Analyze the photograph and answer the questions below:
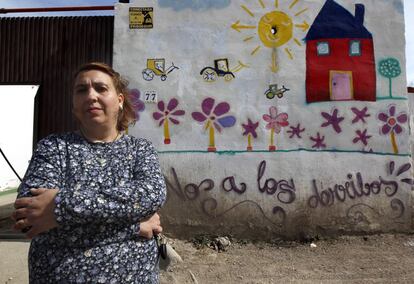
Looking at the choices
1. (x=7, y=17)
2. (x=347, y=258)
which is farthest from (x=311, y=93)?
(x=7, y=17)

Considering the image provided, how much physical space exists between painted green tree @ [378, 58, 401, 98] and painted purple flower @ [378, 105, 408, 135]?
10.3 inches

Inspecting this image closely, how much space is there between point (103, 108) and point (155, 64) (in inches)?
104

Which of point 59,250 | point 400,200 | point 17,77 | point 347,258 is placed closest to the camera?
point 59,250

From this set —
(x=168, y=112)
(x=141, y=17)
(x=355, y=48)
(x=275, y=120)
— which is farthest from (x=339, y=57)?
(x=141, y=17)

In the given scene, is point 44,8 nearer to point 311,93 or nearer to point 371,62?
point 311,93

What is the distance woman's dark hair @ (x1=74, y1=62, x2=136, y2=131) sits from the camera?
1.43m

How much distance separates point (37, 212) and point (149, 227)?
1.27 feet

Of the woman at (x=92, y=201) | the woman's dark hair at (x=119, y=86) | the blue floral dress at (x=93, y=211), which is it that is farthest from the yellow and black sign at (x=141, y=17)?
the blue floral dress at (x=93, y=211)

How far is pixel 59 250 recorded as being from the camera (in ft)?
3.91

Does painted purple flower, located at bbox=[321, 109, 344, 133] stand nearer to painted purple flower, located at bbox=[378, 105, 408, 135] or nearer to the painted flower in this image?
painted purple flower, located at bbox=[378, 105, 408, 135]

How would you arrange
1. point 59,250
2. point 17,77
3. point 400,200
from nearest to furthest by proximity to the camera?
point 59,250
point 400,200
point 17,77

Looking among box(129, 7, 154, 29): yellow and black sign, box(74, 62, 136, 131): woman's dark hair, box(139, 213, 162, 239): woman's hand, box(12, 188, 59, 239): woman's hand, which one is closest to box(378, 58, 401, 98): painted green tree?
box(129, 7, 154, 29): yellow and black sign

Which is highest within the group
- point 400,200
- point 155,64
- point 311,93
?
point 155,64

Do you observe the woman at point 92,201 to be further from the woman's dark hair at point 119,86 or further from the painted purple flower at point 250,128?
the painted purple flower at point 250,128
